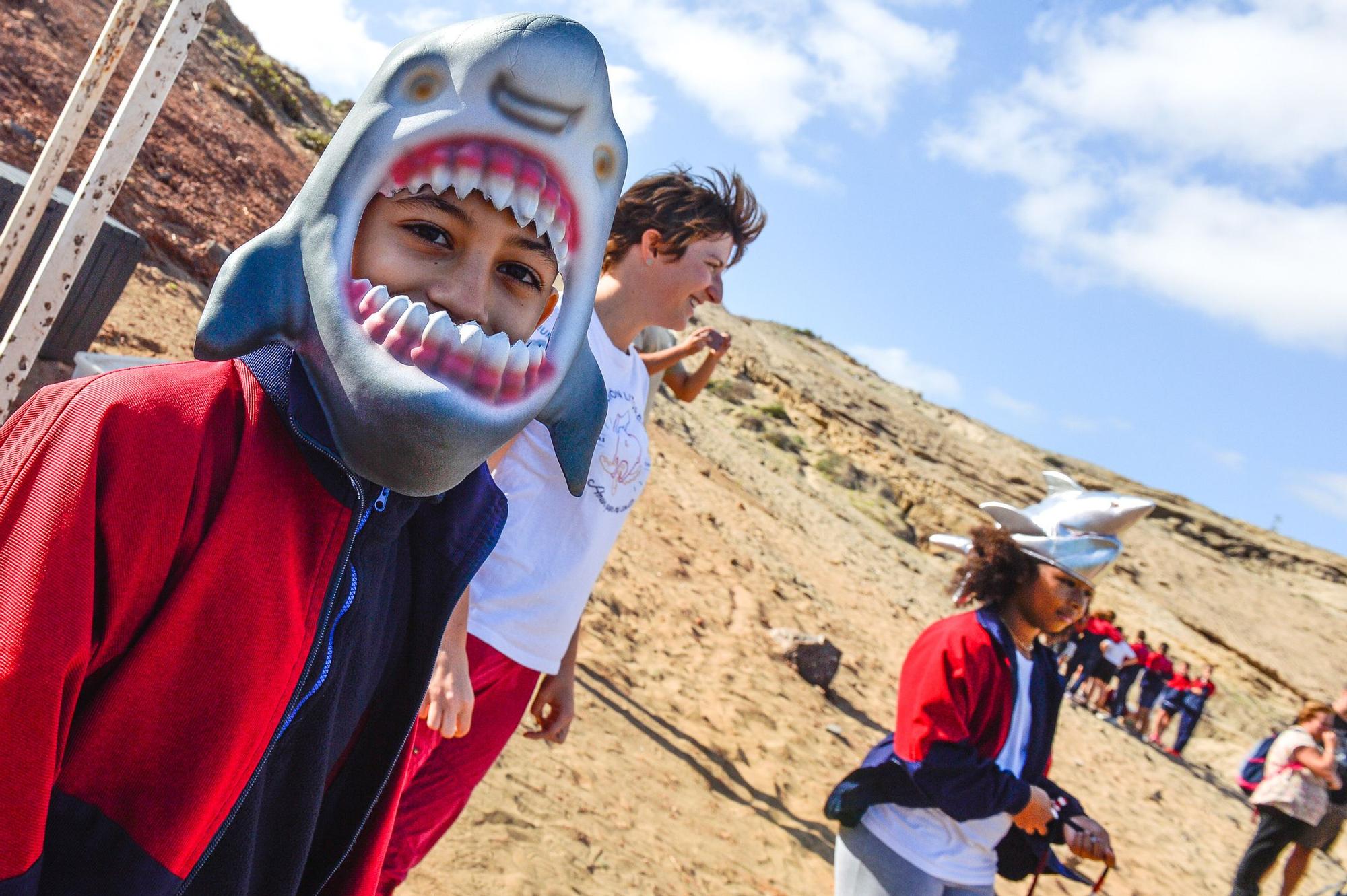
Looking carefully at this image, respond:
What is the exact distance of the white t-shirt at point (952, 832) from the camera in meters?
2.21

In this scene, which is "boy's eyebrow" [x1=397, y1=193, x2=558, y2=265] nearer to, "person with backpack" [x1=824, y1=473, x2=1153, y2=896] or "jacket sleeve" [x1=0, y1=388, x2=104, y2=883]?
"jacket sleeve" [x1=0, y1=388, x2=104, y2=883]

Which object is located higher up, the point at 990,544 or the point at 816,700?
the point at 990,544

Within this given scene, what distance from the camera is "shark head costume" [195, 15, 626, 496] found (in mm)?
923

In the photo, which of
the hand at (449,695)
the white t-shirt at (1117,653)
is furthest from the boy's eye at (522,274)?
the white t-shirt at (1117,653)

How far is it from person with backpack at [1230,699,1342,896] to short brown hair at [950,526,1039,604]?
4.15 meters

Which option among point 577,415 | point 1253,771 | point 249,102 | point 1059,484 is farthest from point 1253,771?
point 249,102

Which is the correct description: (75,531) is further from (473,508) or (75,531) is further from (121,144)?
(121,144)

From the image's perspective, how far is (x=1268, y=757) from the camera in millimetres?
5602

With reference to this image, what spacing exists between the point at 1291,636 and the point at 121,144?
2940cm

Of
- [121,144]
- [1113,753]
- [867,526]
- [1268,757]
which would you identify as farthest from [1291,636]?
[121,144]

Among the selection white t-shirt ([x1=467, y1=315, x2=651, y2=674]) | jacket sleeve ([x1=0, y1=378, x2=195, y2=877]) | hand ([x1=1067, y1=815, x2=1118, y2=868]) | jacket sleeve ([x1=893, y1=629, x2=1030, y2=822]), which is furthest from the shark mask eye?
hand ([x1=1067, y1=815, x2=1118, y2=868])

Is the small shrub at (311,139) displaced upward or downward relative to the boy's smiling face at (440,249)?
upward

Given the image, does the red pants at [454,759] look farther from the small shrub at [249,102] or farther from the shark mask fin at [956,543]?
the small shrub at [249,102]

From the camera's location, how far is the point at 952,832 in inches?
88.4
